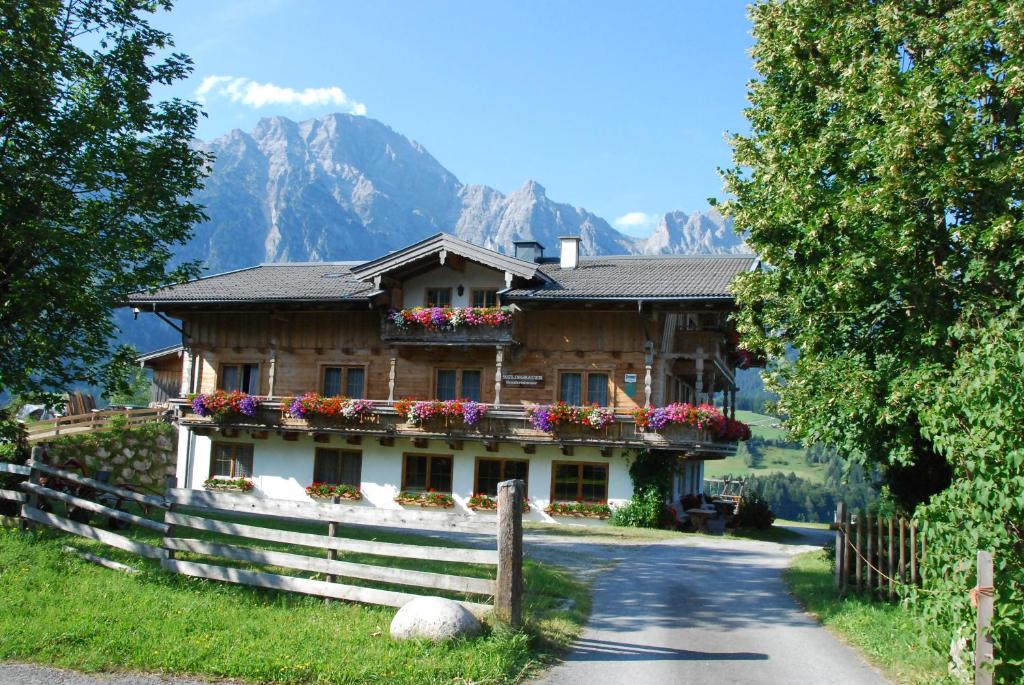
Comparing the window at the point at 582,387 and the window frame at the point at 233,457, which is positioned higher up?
the window at the point at 582,387

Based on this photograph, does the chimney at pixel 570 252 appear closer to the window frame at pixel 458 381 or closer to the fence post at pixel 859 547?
the window frame at pixel 458 381

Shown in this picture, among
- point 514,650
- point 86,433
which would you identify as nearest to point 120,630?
point 514,650

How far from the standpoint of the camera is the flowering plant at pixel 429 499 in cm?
2923

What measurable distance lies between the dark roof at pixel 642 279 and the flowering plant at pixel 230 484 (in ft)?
38.2

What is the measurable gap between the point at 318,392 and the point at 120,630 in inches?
876

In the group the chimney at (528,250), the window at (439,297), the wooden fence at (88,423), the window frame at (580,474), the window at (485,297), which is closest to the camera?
the window frame at (580,474)

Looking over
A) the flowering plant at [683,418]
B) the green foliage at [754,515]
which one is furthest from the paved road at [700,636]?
the green foliage at [754,515]

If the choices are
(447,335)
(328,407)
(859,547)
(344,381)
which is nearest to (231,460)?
(344,381)

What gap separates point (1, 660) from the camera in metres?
8.68

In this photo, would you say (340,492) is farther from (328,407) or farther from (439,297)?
(439,297)

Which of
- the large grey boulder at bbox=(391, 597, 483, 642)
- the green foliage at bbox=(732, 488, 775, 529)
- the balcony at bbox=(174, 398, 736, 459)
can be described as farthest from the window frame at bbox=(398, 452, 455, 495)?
the large grey boulder at bbox=(391, 597, 483, 642)

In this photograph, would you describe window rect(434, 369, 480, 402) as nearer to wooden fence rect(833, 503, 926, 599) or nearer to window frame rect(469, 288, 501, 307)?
window frame rect(469, 288, 501, 307)

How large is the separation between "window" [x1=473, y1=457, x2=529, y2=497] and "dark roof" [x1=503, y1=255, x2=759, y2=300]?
5451 millimetres

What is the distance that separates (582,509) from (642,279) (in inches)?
302
